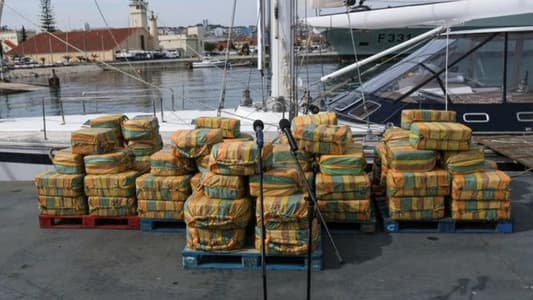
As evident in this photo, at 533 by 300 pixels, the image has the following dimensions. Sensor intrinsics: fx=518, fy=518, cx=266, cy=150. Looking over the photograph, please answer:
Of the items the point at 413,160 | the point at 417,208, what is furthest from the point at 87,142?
the point at 417,208

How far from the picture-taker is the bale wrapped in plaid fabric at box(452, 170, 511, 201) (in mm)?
5988

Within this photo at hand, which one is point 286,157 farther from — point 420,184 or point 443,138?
point 443,138

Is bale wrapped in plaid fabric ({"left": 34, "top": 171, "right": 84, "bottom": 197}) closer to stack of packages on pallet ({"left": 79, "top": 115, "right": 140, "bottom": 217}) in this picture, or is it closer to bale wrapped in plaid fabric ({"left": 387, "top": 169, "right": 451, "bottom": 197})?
stack of packages on pallet ({"left": 79, "top": 115, "right": 140, "bottom": 217})

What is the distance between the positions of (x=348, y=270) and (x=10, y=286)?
3424mm

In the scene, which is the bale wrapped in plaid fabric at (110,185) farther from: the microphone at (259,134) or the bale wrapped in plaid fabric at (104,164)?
the microphone at (259,134)

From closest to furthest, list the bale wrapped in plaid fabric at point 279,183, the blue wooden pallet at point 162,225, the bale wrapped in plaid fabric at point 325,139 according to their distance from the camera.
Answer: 1. the bale wrapped in plaid fabric at point 279,183
2. the bale wrapped in plaid fabric at point 325,139
3. the blue wooden pallet at point 162,225

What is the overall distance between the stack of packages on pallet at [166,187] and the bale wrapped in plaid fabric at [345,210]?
1.68m

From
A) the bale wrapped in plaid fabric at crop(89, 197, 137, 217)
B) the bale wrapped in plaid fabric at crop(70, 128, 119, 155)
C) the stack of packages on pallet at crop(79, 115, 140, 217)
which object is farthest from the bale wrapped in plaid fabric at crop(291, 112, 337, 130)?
the bale wrapped in plaid fabric at crop(70, 128, 119, 155)

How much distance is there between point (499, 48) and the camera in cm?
990

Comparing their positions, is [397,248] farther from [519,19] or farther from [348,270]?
[519,19]

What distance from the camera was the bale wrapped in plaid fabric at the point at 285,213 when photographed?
5031mm

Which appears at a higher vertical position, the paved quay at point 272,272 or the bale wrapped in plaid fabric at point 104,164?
the bale wrapped in plaid fabric at point 104,164

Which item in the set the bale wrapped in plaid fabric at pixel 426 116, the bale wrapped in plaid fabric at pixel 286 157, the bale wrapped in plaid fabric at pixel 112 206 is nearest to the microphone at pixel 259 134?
the bale wrapped in plaid fabric at pixel 286 157

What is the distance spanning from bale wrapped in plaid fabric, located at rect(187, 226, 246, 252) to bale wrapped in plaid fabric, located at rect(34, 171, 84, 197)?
215 centimetres
